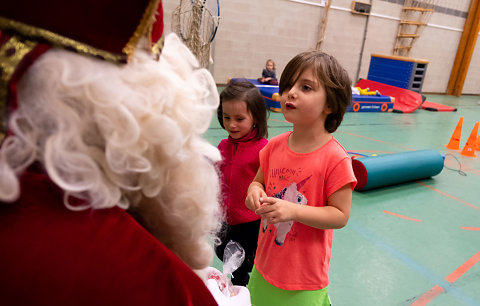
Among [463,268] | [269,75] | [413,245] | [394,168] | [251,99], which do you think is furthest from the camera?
[269,75]

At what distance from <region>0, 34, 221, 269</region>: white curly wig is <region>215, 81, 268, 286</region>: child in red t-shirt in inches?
45.5

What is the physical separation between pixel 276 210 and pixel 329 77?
53 centimetres

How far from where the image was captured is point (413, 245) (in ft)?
8.79

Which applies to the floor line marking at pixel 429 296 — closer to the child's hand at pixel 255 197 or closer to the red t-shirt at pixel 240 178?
the red t-shirt at pixel 240 178

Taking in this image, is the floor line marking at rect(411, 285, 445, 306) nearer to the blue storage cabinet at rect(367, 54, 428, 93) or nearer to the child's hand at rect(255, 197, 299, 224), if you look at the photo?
the child's hand at rect(255, 197, 299, 224)

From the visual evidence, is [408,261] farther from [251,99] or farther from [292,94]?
[292,94]

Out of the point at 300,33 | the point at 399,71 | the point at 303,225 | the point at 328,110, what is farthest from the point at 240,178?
the point at 399,71

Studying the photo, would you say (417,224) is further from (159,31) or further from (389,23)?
(389,23)

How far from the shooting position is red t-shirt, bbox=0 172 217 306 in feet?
1.41

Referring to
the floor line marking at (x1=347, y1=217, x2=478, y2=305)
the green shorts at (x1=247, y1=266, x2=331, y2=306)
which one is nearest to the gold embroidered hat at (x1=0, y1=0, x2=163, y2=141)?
the green shorts at (x1=247, y1=266, x2=331, y2=306)

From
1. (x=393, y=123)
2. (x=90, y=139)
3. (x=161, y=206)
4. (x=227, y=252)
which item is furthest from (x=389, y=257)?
(x=393, y=123)

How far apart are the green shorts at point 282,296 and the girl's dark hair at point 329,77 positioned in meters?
0.65

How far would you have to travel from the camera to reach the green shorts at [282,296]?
1.27m

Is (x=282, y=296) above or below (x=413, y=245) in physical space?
above
